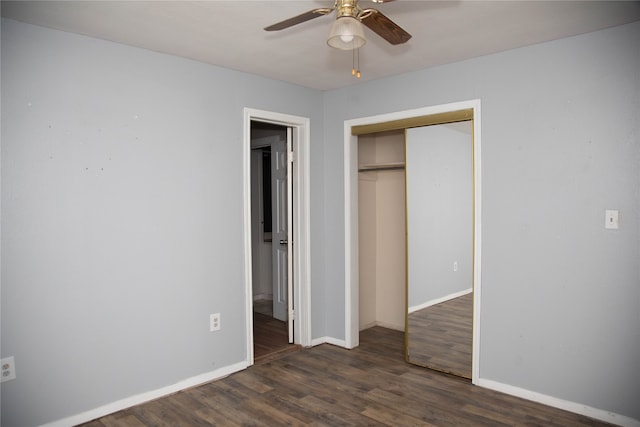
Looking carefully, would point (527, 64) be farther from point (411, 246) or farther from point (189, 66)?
point (189, 66)

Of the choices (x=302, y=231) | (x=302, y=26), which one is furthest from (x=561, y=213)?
(x=302, y=231)

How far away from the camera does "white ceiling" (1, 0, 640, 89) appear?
2461 mm

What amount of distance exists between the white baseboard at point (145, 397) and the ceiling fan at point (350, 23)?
2.59 m

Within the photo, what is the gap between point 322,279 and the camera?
449 centimetres

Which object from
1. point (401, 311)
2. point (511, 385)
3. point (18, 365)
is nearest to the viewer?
point (18, 365)

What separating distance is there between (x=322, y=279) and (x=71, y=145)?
254 cm

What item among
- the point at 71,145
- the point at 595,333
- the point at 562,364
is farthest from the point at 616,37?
the point at 71,145

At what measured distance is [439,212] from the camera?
3.80 metres

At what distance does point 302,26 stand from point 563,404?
2994mm

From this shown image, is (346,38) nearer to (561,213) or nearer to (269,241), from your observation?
(561,213)

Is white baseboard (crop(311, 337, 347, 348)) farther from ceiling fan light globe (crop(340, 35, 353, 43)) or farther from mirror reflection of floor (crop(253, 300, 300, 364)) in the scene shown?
ceiling fan light globe (crop(340, 35, 353, 43))

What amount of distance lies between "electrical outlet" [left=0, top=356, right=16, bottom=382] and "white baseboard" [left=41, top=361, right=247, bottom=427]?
38 cm

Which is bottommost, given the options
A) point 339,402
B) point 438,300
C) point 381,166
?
point 339,402

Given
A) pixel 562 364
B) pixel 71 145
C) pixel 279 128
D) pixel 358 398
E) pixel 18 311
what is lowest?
pixel 358 398
